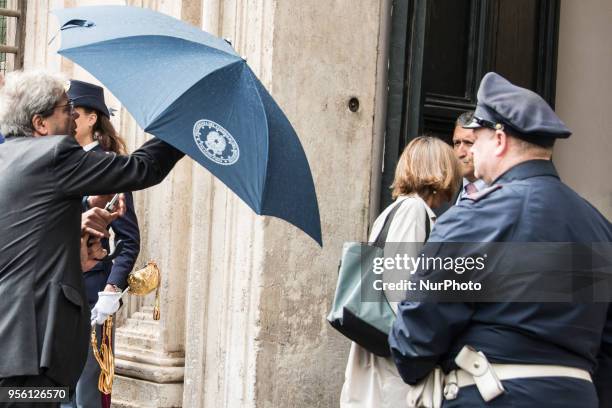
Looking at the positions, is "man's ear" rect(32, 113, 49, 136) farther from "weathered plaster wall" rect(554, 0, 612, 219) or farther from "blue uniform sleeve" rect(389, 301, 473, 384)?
"weathered plaster wall" rect(554, 0, 612, 219)

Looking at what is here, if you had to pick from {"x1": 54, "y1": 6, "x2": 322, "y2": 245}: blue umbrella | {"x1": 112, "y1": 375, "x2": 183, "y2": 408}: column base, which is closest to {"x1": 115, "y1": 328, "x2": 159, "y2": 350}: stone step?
{"x1": 112, "y1": 375, "x2": 183, "y2": 408}: column base

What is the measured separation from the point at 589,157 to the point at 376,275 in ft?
10.8

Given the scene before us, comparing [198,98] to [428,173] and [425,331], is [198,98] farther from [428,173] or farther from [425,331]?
[428,173]

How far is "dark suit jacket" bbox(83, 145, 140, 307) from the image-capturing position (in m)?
5.44

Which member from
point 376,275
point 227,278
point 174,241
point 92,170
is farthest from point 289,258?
point 92,170

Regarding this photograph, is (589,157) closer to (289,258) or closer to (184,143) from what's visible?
(289,258)

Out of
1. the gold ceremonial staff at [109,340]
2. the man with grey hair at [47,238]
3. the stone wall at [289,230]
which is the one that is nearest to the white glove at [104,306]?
the gold ceremonial staff at [109,340]

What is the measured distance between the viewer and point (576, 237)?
3.38 m

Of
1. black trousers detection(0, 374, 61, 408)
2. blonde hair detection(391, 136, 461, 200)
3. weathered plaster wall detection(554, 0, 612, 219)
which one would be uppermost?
weathered plaster wall detection(554, 0, 612, 219)

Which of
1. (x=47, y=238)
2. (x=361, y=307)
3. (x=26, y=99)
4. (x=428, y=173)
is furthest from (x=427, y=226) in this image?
(x=26, y=99)

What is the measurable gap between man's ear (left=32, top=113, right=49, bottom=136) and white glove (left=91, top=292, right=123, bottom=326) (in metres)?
1.40

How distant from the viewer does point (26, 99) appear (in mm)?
4070

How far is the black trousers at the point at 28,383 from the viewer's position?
12.5ft

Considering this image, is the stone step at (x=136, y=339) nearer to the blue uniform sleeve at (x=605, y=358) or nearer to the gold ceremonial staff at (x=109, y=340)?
the gold ceremonial staff at (x=109, y=340)
